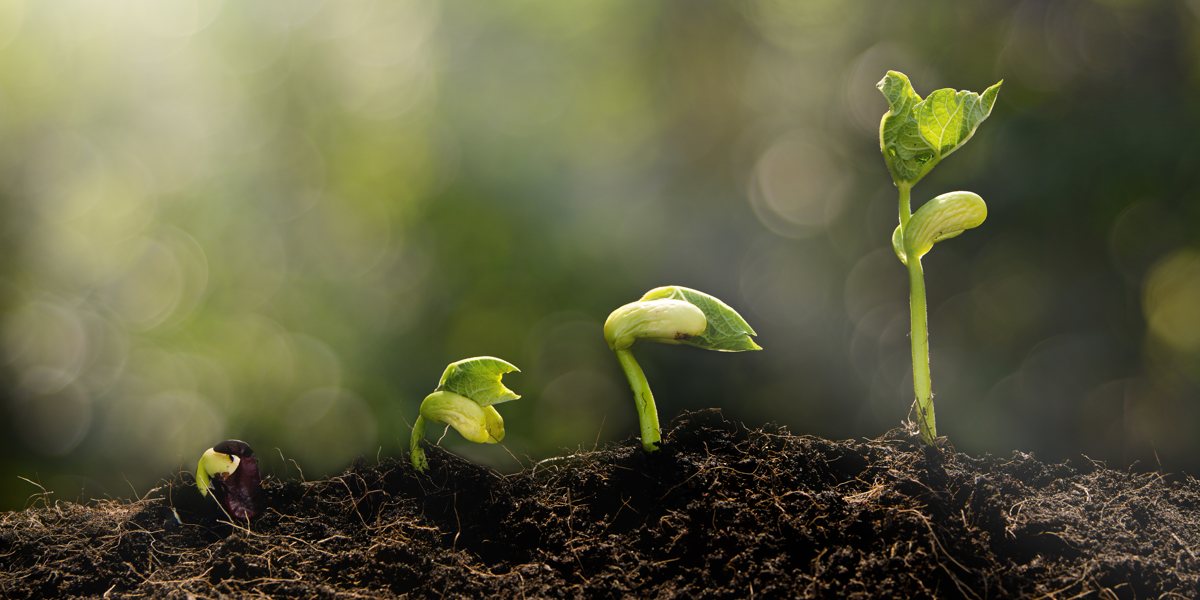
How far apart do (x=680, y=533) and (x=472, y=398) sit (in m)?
0.34

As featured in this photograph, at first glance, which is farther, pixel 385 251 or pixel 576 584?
pixel 385 251

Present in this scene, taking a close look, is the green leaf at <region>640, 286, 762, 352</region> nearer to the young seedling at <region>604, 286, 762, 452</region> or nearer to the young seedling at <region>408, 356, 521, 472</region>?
the young seedling at <region>604, 286, 762, 452</region>

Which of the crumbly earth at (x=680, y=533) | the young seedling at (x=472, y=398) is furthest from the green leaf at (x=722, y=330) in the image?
the young seedling at (x=472, y=398)

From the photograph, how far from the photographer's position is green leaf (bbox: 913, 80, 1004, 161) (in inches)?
37.8

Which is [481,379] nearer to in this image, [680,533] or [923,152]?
[680,533]

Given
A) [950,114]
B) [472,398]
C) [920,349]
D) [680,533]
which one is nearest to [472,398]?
[472,398]

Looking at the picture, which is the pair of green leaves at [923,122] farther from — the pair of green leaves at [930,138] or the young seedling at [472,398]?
the young seedling at [472,398]

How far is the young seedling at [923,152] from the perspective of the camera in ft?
3.17

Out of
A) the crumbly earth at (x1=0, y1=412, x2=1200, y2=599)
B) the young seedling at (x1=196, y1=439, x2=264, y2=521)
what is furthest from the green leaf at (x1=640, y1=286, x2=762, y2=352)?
the young seedling at (x1=196, y1=439, x2=264, y2=521)

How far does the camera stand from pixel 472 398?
1.09m

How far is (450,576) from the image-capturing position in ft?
2.94

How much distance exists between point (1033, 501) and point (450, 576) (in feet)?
2.26

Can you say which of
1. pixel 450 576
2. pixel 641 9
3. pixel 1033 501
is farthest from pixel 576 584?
pixel 641 9

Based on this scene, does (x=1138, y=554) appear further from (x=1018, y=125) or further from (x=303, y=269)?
(x=303, y=269)
